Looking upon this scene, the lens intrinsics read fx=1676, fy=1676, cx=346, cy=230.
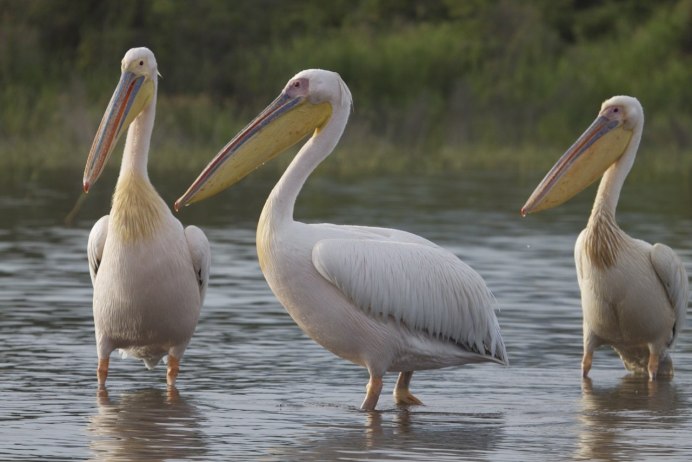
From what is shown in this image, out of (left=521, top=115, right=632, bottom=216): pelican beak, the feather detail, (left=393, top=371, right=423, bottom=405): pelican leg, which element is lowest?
(left=393, top=371, right=423, bottom=405): pelican leg

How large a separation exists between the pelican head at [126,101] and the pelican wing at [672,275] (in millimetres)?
2406

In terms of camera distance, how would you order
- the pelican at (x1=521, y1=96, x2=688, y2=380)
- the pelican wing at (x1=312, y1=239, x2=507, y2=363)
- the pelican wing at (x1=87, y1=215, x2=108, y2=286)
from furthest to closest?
the pelican at (x1=521, y1=96, x2=688, y2=380) → the pelican wing at (x1=87, y1=215, x2=108, y2=286) → the pelican wing at (x1=312, y1=239, x2=507, y2=363)

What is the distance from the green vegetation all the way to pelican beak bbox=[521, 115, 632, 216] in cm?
1067

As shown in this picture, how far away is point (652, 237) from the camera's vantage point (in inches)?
512

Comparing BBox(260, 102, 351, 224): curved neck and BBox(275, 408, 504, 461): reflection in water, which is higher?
BBox(260, 102, 351, 224): curved neck

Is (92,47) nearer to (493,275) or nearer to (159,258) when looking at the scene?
(493,275)

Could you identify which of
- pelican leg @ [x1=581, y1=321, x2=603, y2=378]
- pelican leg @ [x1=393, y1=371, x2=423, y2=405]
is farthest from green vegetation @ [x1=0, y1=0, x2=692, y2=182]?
pelican leg @ [x1=393, y1=371, x2=423, y2=405]

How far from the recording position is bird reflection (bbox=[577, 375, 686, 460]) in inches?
228

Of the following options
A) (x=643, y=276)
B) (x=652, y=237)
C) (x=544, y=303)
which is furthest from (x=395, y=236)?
(x=652, y=237)

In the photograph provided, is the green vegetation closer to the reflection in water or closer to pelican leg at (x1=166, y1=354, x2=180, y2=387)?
pelican leg at (x1=166, y1=354, x2=180, y2=387)

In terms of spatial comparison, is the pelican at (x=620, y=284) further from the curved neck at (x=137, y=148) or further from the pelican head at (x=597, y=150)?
the curved neck at (x=137, y=148)

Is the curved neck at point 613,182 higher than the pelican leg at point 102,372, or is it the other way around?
the curved neck at point 613,182

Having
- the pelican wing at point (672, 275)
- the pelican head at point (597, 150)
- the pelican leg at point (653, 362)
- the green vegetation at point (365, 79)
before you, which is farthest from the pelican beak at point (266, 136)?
the green vegetation at point (365, 79)

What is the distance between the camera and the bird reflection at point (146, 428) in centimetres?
557
